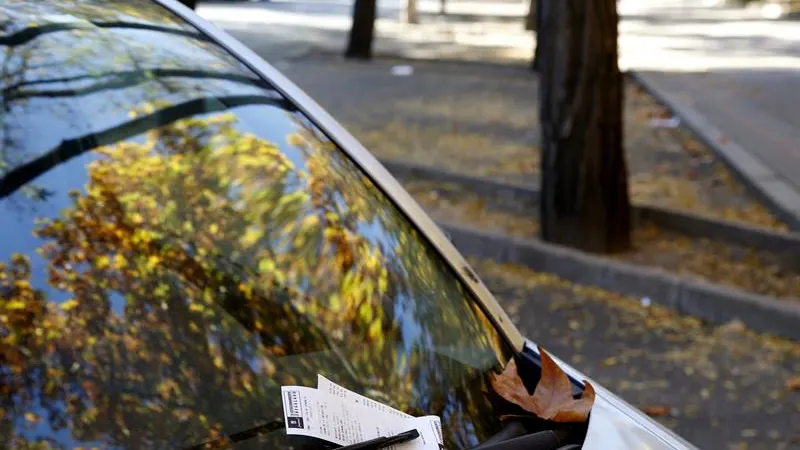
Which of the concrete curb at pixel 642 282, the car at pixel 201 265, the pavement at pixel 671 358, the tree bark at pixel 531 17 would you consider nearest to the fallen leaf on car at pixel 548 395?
the car at pixel 201 265

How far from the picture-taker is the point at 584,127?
6.76 meters

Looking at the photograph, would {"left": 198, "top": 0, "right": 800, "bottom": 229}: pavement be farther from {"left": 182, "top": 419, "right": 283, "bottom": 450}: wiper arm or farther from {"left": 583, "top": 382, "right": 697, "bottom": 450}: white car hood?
{"left": 182, "top": 419, "right": 283, "bottom": 450}: wiper arm

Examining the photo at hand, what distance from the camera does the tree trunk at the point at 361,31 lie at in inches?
716

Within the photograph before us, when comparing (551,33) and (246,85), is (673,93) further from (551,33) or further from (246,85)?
(246,85)

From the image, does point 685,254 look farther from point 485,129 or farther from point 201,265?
point 201,265

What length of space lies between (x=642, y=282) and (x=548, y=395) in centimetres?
405

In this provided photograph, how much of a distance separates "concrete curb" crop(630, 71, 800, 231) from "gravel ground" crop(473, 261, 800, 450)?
2.14 metres

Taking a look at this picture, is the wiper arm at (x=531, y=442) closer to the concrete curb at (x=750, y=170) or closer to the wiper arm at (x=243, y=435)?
the wiper arm at (x=243, y=435)

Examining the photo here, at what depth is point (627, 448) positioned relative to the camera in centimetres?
195

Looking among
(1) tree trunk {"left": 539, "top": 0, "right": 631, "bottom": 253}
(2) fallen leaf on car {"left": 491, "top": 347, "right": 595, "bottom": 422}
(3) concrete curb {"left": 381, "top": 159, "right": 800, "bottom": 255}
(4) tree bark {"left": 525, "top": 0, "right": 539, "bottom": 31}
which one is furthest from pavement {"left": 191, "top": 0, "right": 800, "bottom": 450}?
(4) tree bark {"left": 525, "top": 0, "right": 539, "bottom": 31}

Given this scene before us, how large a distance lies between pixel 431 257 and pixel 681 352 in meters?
3.27

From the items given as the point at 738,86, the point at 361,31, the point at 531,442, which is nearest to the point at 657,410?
the point at 531,442

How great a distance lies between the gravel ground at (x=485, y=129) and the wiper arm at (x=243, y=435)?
629 cm

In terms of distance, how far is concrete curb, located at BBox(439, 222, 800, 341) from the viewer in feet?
17.8
